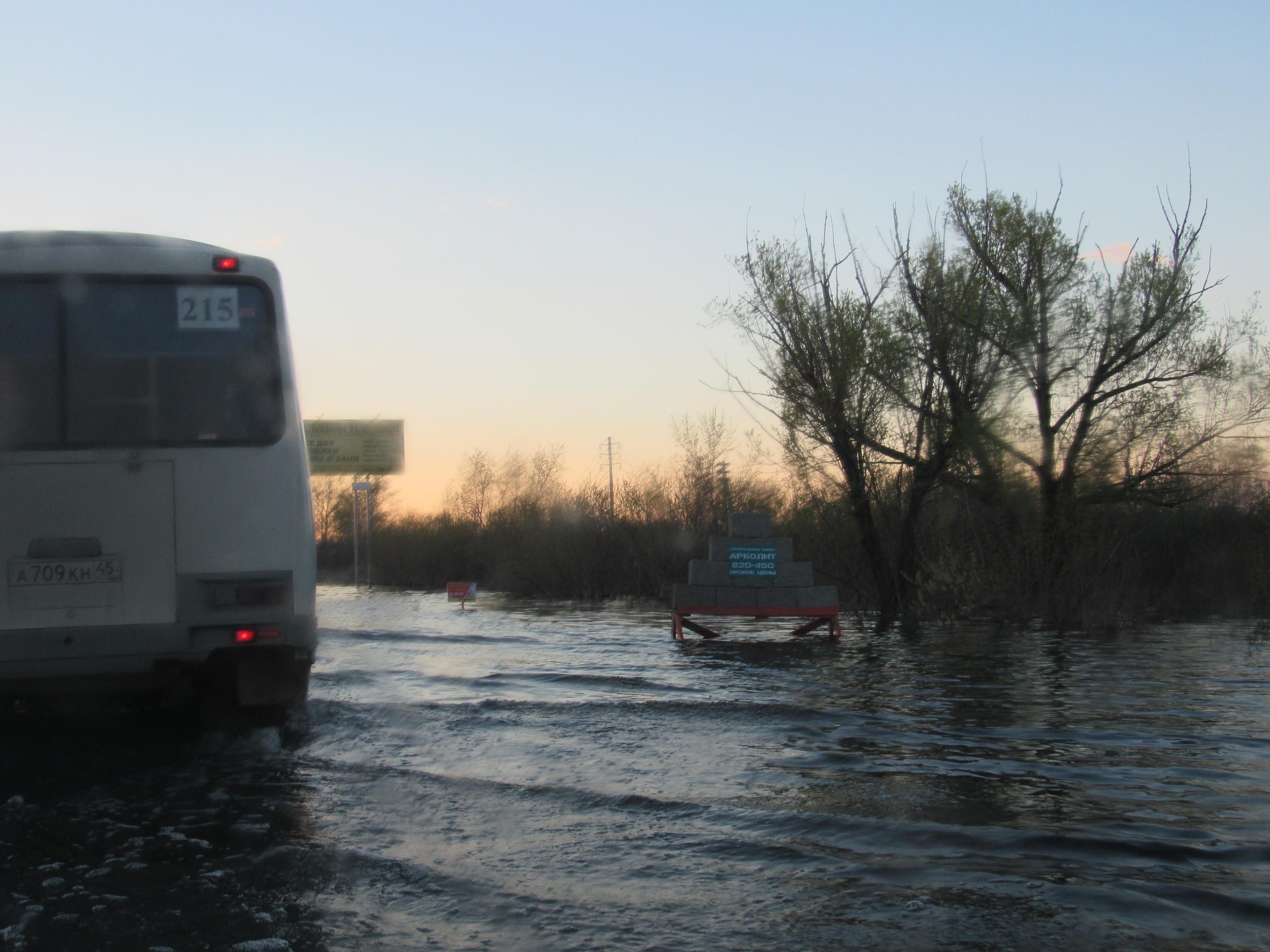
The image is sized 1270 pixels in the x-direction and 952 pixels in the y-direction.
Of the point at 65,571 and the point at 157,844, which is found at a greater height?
the point at 65,571

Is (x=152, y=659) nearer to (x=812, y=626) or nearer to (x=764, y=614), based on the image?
(x=764, y=614)

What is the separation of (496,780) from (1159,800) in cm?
367

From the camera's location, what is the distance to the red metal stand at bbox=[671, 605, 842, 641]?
17.0 m

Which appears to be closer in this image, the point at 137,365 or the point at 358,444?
the point at 137,365

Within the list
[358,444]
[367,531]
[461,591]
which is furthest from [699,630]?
[358,444]

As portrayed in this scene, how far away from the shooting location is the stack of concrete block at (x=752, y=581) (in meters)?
17.3

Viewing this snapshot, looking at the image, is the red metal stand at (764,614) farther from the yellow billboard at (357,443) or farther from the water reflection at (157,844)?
the yellow billboard at (357,443)

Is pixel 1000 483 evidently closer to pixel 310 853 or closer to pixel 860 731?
pixel 860 731

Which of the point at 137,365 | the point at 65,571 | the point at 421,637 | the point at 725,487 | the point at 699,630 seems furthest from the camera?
the point at 725,487

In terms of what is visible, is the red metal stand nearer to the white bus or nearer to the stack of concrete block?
the stack of concrete block

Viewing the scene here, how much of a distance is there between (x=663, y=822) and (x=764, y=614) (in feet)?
37.8

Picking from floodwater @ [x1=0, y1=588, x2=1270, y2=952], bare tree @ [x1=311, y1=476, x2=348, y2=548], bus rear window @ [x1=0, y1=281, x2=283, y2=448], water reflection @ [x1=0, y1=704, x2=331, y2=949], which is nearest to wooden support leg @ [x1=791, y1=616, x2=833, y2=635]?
floodwater @ [x1=0, y1=588, x2=1270, y2=952]

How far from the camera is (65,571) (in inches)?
253

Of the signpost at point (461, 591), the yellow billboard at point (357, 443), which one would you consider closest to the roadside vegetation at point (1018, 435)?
the signpost at point (461, 591)
